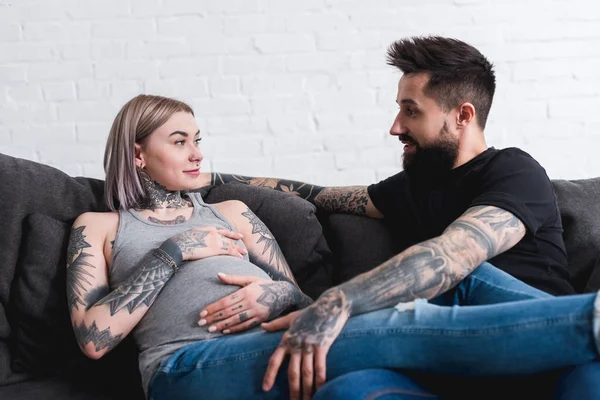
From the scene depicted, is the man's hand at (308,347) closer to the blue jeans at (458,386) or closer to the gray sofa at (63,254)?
the blue jeans at (458,386)

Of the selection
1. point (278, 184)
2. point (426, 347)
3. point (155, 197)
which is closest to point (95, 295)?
point (155, 197)

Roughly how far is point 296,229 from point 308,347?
0.79 m

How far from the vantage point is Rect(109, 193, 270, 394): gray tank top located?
5.72 feet

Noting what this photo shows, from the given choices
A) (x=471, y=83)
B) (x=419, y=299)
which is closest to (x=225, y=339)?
(x=419, y=299)

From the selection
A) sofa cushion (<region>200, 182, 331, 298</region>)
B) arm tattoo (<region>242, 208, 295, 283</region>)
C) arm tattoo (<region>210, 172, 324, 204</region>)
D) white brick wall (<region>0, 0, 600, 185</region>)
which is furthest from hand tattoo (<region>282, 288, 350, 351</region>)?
white brick wall (<region>0, 0, 600, 185</region>)

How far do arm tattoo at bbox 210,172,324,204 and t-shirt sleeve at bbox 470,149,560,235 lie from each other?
0.67m

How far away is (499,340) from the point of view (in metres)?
1.39

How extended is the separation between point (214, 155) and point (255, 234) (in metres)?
0.81

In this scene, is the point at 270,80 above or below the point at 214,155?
above

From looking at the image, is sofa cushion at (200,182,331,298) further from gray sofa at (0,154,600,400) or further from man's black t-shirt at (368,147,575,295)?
man's black t-shirt at (368,147,575,295)

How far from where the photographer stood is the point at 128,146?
6.79 feet

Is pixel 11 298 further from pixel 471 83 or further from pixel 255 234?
pixel 471 83

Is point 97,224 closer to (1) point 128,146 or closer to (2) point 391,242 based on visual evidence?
(1) point 128,146

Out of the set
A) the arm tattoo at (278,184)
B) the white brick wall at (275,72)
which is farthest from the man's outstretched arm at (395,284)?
the white brick wall at (275,72)
